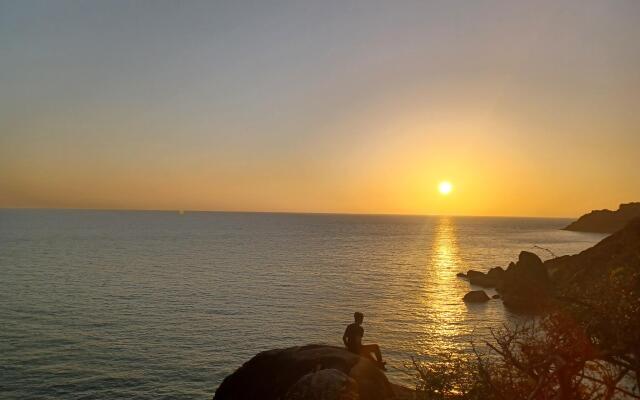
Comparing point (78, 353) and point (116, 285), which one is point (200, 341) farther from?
point (116, 285)

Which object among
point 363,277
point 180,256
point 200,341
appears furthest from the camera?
point 180,256

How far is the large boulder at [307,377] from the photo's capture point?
15023mm

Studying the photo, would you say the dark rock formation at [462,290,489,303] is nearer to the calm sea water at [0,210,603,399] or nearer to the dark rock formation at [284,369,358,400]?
the calm sea water at [0,210,603,399]

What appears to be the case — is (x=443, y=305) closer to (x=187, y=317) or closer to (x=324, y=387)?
(x=187, y=317)

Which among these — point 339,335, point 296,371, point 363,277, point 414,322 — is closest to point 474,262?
point 363,277

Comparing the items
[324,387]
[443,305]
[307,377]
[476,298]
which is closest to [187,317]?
[443,305]

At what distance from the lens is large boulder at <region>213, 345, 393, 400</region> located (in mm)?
15023

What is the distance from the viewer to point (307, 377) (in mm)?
15516

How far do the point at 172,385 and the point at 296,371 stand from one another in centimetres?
1667

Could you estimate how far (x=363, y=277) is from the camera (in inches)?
3231

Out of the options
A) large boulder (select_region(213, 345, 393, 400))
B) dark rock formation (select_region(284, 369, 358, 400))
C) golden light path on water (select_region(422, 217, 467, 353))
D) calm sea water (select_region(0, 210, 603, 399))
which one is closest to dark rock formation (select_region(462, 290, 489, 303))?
calm sea water (select_region(0, 210, 603, 399))

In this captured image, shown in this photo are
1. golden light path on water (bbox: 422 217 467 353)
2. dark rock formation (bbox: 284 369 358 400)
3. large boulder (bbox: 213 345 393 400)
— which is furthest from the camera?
golden light path on water (bbox: 422 217 467 353)

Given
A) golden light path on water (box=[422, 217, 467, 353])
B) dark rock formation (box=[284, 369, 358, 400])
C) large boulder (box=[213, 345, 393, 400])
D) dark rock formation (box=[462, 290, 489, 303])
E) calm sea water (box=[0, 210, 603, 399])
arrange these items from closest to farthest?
dark rock formation (box=[284, 369, 358, 400])
large boulder (box=[213, 345, 393, 400])
calm sea water (box=[0, 210, 603, 399])
golden light path on water (box=[422, 217, 467, 353])
dark rock formation (box=[462, 290, 489, 303])

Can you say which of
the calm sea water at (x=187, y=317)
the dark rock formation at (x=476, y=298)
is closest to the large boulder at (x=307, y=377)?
the calm sea water at (x=187, y=317)
